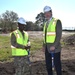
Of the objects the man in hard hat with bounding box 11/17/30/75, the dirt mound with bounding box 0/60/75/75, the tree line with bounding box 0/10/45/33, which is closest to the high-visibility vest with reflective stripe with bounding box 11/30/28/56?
the man in hard hat with bounding box 11/17/30/75

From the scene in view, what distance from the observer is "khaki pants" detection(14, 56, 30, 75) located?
286 inches

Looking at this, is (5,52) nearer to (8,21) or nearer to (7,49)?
(7,49)

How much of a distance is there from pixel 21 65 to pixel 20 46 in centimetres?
56

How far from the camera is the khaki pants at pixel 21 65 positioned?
7.26 meters

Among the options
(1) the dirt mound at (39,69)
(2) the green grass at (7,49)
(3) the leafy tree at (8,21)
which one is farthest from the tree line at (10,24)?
(1) the dirt mound at (39,69)

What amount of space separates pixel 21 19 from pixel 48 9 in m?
0.78

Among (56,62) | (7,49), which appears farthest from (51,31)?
(7,49)

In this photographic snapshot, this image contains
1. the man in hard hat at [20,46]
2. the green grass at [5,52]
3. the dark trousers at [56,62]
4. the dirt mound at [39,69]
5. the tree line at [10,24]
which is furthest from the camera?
the tree line at [10,24]

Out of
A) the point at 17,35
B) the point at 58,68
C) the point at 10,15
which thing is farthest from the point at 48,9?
the point at 10,15

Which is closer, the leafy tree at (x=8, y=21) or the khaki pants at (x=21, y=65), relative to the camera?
the khaki pants at (x=21, y=65)

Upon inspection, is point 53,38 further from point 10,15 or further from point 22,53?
point 10,15

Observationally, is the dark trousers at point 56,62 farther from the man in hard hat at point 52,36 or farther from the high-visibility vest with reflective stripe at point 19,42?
the high-visibility vest with reflective stripe at point 19,42

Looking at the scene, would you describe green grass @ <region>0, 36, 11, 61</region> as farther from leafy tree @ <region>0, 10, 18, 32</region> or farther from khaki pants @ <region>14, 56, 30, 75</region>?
leafy tree @ <region>0, 10, 18, 32</region>

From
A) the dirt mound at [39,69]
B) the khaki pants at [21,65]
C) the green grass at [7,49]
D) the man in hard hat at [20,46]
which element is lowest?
the green grass at [7,49]
